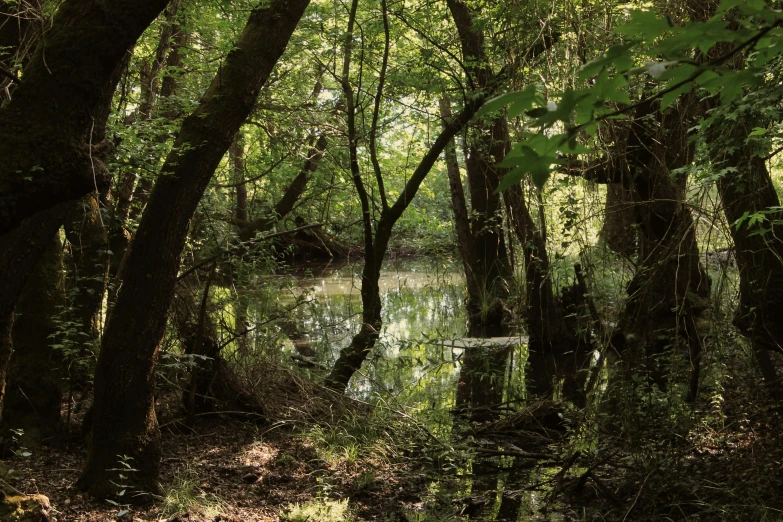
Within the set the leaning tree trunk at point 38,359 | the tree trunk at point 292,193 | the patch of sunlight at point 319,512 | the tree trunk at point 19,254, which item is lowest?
the patch of sunlight at point 319,512

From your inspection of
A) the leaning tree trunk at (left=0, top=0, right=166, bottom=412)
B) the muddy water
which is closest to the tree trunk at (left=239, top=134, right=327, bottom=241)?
the muddy water

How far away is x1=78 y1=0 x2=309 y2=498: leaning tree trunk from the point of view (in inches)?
163

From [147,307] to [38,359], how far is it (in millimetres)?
1371

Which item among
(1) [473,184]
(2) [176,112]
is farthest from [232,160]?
(1) [473,184]

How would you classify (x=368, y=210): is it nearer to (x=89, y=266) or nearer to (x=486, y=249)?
(x=89, y=266)

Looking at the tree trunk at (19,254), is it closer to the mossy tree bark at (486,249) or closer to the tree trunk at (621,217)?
the tree trunk at (621,217)

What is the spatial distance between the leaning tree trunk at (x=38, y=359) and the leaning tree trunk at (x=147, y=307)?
0.91 metres

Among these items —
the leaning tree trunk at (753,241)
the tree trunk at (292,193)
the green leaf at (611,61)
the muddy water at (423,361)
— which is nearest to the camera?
the green leaf at (611,61)

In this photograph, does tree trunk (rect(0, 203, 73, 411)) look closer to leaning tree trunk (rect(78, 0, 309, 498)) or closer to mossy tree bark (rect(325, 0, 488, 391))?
leaning tree trunk (rect(78, 0, 309, 498))

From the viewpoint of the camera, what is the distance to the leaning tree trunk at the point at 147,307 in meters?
4.14

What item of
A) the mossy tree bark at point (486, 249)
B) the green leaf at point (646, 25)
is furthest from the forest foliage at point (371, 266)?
the mossy tree bark at point (486, 249)

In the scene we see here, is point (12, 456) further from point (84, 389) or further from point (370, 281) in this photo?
point (370, 281)

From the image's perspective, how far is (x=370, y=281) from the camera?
24.4 ft

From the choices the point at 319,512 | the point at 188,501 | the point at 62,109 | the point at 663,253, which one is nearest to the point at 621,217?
the point at 663,253
